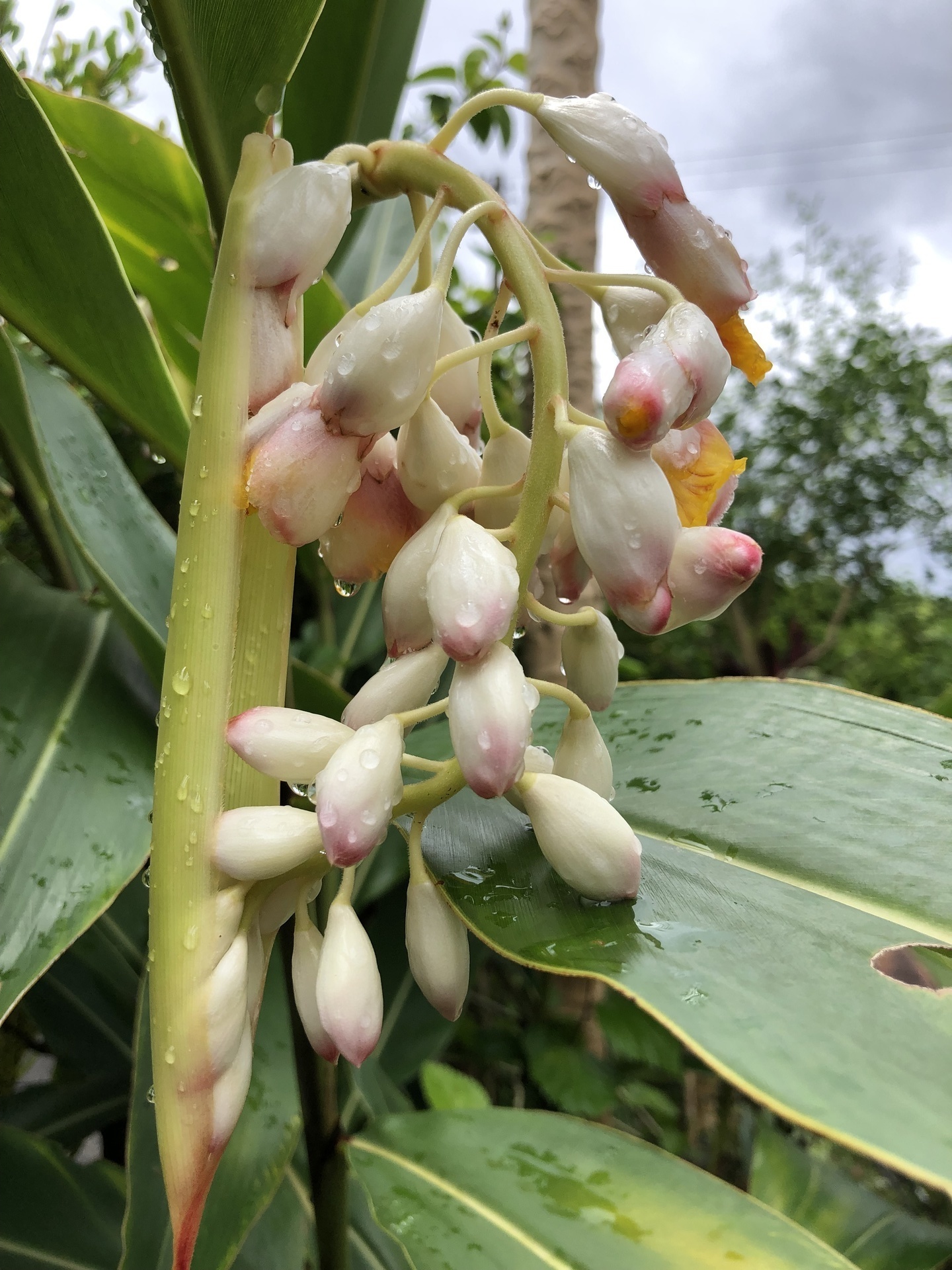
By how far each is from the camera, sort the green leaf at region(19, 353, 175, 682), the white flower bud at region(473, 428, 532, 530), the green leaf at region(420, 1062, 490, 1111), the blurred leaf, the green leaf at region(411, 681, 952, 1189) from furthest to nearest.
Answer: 1. the blurred leaf
2. the green leaf at region(420, 1062, 490, 1111)
3. the green leaf at region(19, 353, 175, 682)
4. the white flower bud at region(473, 428, 532, 530)
5. the green leaf at region(411, 681, 952, 1189)

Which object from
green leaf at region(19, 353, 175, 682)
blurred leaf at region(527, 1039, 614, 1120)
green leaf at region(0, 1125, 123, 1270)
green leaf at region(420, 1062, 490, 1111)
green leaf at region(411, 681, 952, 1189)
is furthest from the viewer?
blurred leaf at region(527, 1039, 614, 1120)

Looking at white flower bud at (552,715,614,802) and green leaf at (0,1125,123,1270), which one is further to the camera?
green leaf at (0,1125,123,1270)

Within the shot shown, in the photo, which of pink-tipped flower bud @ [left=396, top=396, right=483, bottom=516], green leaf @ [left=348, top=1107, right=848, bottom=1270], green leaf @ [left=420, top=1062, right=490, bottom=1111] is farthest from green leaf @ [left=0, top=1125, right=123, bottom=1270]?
pink-tipped flower bud @ [left=396, top=396, right=483, bottom=516]

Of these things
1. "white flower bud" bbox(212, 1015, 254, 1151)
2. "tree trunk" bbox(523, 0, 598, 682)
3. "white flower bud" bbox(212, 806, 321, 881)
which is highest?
"tree trunk" bbox(523, 0, 598, 682)

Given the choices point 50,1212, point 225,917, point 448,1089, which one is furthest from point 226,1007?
point 448,1089

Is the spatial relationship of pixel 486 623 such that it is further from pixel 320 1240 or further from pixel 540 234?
pixel 540 234

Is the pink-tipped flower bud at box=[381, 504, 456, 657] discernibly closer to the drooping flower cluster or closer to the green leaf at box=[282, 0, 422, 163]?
the drooping flower cluster

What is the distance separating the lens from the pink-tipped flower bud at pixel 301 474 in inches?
11.8

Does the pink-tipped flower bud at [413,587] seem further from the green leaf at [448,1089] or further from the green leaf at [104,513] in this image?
the green leaf at [448,1089]

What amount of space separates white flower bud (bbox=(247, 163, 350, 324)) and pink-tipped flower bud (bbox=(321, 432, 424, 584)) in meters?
0.08

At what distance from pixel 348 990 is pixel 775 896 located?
0.17 m

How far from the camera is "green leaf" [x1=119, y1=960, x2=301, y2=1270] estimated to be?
45 cm

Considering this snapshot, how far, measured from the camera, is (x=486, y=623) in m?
0.28

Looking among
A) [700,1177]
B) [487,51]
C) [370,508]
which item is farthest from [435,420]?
[487,51]
